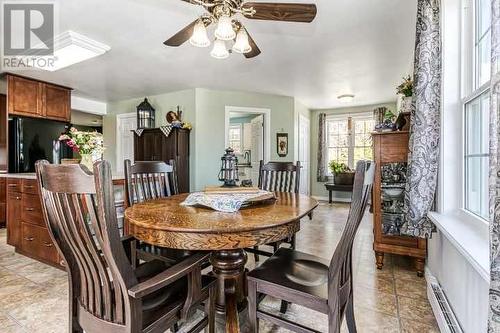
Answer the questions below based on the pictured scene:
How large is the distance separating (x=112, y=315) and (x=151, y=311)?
0.14 meters

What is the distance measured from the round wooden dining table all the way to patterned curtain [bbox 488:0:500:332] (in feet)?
2.33

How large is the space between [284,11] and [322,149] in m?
5.38

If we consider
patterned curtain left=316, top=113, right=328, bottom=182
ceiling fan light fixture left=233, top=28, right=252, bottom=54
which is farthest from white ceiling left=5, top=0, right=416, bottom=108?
patterned curtain left=316, top=113, right=328, bottom=182

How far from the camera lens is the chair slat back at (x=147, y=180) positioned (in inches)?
77.3

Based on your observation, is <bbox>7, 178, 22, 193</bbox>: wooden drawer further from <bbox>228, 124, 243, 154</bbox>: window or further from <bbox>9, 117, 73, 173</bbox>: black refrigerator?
<bbox>228, 124, 243, 154</bbox>: window

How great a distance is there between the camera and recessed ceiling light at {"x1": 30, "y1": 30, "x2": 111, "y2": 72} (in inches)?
110

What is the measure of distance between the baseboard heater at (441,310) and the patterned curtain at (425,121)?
355 mm

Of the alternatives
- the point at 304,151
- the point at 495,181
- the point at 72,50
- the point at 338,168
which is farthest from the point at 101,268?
the point at 338,168

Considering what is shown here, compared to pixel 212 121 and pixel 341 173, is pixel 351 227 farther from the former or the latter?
pixel 341 173

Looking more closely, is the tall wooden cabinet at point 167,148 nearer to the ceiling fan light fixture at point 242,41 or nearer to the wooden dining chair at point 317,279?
the ceiling fan light fixture at point 242,41

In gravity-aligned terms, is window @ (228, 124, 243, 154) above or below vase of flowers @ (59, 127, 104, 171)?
above

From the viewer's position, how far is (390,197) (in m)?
2.52

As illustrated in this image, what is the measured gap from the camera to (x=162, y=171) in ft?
7.24

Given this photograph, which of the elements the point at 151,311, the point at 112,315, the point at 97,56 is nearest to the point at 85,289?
the point at 112,315
